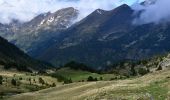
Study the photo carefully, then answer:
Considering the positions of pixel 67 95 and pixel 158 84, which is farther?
pixel 67 95

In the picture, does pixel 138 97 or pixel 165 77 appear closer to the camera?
pixel 138 97

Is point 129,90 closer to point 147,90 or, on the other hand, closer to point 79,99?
point 147,90

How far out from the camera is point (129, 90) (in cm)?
5566

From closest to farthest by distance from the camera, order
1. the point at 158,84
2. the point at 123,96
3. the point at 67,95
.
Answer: the point at 123,96 → the point at 158,84 → the point at 67,95

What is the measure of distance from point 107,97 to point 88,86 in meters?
17.9

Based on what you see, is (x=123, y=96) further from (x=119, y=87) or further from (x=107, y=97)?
(x=119, y=87)

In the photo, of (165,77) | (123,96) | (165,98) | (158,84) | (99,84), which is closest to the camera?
(165,98)

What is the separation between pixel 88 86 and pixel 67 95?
246 inches

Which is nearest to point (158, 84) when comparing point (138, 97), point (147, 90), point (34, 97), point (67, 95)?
point (147, 90)

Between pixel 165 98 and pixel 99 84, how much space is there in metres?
24.2

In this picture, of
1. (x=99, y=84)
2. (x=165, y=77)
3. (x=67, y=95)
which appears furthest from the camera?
(x=99, y=84)

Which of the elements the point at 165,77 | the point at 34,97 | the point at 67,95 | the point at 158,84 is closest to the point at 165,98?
the point at 158,84

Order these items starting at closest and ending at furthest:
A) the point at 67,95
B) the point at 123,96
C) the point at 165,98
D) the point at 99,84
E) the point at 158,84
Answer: the point at 165,98
the point at 123,96
the point at 158,84
the point at 67,95
the point at 99,84

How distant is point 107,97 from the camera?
53.1 metres
